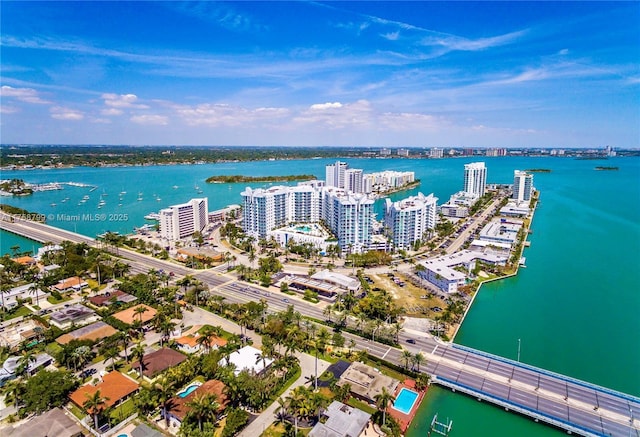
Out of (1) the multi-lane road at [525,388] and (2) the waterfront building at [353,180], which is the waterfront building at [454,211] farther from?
(1) the multi-lane road at [525,388]

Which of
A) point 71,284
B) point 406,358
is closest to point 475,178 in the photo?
point 406,358

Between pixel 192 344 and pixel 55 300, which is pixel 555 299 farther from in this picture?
pixel 55 300

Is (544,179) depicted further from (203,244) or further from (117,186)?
(117,186)

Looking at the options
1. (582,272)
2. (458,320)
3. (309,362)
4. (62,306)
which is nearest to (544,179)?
(582,272)

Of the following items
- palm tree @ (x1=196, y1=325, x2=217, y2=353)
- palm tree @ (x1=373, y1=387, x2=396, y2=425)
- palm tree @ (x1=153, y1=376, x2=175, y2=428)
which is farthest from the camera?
palm tree @ (x1=196, y1=325, x2=217, y2=353)

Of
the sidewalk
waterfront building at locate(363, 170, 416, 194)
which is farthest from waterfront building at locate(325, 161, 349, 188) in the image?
the sidewalk

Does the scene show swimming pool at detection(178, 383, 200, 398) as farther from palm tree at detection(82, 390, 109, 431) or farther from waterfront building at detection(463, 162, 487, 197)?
waterfront building at detection(463, 162, 487, 197)
